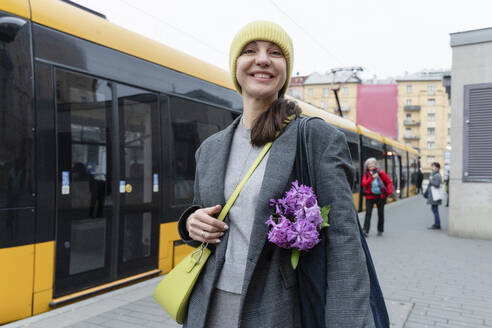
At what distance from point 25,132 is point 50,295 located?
152 cm

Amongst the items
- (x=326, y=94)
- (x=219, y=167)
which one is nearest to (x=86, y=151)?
(x=219, y=167)

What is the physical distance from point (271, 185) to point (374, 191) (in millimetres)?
8575

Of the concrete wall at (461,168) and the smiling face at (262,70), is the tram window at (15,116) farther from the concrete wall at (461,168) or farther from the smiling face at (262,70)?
the concrete wall at (461,168)

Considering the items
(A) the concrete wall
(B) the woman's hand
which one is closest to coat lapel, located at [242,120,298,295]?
(B) the woman's hand

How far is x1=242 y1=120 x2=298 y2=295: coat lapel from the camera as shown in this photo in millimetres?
1285

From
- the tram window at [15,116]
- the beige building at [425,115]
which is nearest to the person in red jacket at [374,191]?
the tram window at [15,116]

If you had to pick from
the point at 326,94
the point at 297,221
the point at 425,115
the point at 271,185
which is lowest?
the point at 297,221

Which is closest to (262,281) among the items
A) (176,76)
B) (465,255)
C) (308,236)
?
(308,236)

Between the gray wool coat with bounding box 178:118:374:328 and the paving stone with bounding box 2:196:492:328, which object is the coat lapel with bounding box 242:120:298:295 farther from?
the paving stone with bounding box 2:196:492:328

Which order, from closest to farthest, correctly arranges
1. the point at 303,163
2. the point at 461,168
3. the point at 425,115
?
the point at 303,163, the point at 461,168, the point at 425,115

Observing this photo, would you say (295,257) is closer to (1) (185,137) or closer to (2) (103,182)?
(2) (103,182)

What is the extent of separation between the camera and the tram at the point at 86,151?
359 cm

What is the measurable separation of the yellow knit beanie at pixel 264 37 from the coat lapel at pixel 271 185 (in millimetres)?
321

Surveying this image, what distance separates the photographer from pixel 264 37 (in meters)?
1.47
